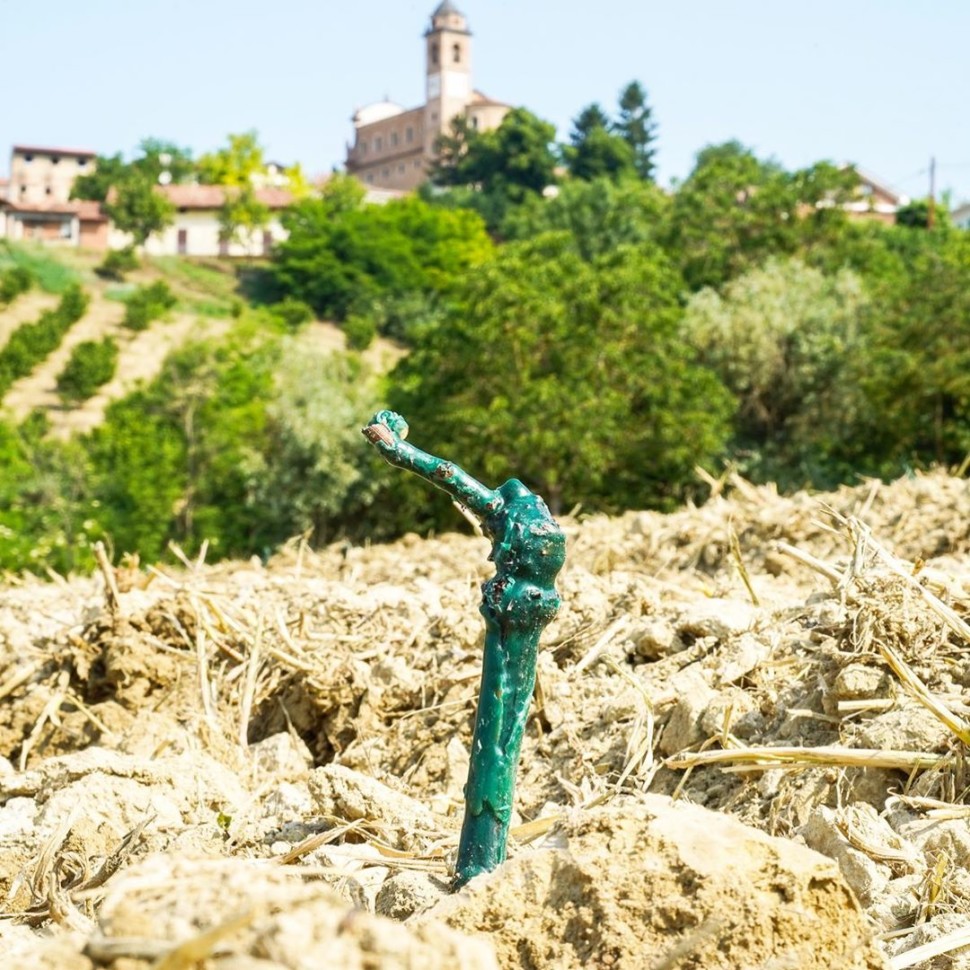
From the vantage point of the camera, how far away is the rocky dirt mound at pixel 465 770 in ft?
6.43

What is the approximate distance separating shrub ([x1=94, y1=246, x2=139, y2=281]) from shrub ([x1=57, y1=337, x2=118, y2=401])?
624 inches

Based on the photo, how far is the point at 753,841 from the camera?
6.81 feet

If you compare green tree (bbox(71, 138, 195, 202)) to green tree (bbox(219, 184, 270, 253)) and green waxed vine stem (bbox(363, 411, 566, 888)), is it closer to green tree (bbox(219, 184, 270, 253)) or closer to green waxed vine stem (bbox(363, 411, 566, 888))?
green tree (bbox(219, 184, 270, 253))

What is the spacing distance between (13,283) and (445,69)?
199ft

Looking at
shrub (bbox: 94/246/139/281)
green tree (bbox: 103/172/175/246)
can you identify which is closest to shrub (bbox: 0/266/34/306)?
shrub (bbox: 94/246/139/281)

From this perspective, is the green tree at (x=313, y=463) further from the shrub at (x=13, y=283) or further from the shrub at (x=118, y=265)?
the shrub at (x=118, y=265)

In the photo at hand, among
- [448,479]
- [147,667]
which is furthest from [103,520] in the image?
[448,479]

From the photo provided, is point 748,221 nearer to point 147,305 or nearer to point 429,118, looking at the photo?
point 147,305

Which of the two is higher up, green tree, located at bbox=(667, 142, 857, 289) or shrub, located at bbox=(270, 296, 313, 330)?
green tree, located at bbox=(667, 142, 857, 289)

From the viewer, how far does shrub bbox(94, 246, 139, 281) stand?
220 feet

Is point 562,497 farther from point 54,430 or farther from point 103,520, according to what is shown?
point 54,430

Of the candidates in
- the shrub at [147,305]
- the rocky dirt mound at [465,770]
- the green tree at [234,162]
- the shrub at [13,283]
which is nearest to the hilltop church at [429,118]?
the green tree at [234,162]

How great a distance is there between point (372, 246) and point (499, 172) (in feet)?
52.8

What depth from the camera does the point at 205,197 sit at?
79.6 meters
